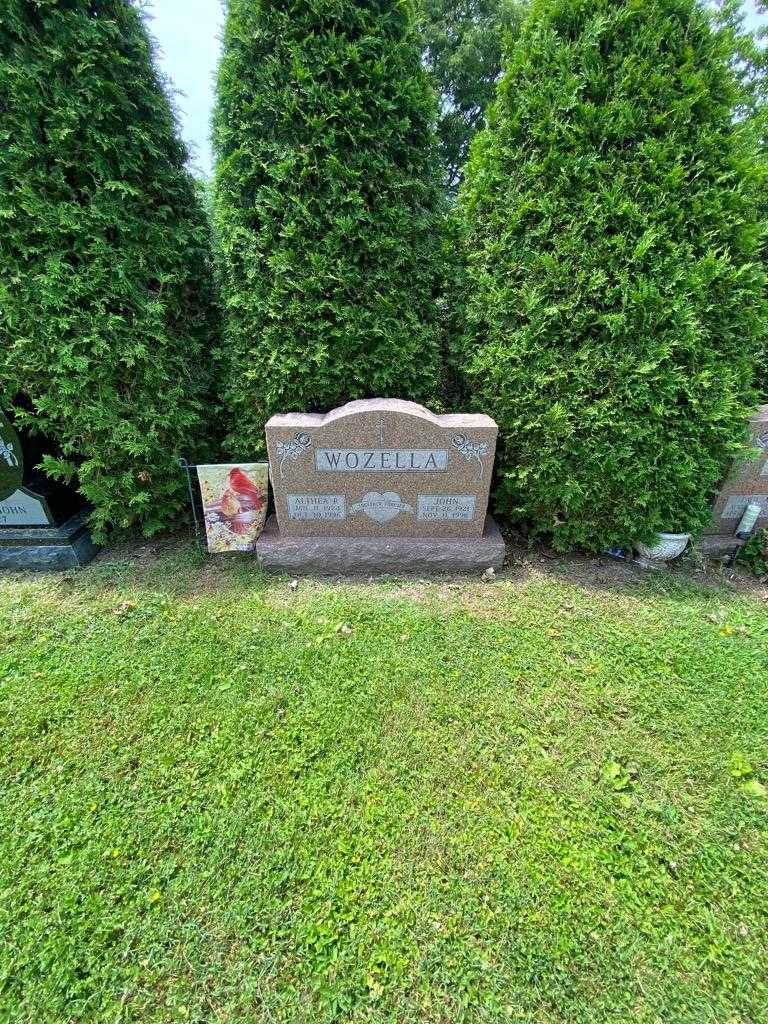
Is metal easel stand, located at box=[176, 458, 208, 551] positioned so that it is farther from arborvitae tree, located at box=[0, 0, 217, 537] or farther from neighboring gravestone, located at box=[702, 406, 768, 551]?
neighboring gravestone, located at box=[702, 406, 768, 551]

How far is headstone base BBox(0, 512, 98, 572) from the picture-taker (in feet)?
11.4

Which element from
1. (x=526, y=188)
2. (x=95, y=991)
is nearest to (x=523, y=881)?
(x=95, y=991)

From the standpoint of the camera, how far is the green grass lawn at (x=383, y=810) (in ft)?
4.97

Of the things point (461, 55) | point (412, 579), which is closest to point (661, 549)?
point (412, 579)

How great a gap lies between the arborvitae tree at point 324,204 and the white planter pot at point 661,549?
6.95ft

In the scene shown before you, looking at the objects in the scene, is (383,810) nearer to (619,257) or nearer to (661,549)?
(661,549)

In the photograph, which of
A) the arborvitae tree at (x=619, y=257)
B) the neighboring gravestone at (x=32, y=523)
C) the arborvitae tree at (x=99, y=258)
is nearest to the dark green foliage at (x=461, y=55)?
the arborvitae tree at (x=619, y=257)

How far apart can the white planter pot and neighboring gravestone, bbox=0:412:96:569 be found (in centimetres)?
434

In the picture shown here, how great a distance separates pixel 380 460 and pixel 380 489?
0.23 metres

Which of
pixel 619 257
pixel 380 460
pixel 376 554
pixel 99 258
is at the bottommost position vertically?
pixel 376 554

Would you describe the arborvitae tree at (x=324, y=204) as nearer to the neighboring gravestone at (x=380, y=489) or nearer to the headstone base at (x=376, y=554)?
the neighboring gravestone at (x=380, y=489)

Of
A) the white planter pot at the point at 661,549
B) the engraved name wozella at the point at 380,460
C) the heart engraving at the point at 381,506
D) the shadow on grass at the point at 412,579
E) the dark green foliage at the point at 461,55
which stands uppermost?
the dark green foliage at the point at 461,55

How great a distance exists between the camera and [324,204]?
3029mm

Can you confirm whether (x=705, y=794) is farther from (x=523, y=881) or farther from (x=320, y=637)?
(x=320, y=637)
